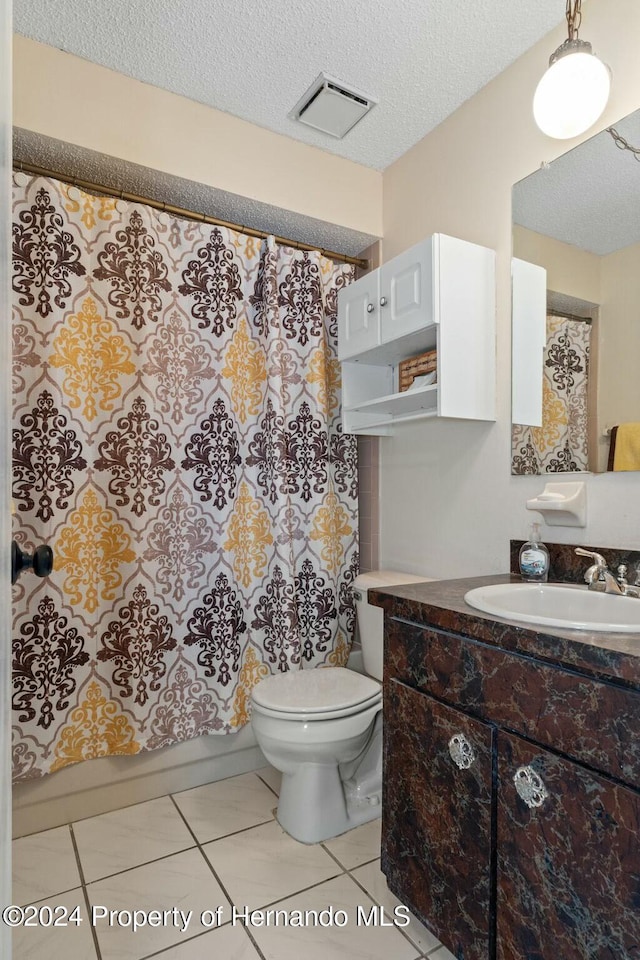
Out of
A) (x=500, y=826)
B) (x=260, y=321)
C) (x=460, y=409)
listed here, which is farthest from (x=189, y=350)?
(x=500, y=826)

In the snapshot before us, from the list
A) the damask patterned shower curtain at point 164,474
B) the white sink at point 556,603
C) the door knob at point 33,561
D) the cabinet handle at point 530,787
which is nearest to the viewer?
the door knob at point 33,561

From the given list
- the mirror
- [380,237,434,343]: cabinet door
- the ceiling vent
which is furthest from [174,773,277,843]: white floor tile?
the ceiling vent

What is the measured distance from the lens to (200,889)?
1.48 meters

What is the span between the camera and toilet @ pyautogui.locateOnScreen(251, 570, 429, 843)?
5.35 ft

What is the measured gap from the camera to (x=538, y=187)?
1629 mm

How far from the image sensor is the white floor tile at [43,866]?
148 centimetres

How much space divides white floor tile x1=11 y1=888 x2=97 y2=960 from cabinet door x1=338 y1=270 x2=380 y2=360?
1879 millimetres

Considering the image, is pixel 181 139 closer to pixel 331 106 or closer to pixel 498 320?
pixel 331 106

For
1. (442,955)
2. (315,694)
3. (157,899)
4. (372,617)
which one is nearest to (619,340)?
(372,617)

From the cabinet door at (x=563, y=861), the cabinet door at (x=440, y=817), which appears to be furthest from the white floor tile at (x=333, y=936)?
the cabinet door at (x=563, y=861)

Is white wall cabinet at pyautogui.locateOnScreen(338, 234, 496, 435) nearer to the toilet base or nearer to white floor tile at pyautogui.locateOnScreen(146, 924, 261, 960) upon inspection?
the toilet base

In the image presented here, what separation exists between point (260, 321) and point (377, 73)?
2.92 feet

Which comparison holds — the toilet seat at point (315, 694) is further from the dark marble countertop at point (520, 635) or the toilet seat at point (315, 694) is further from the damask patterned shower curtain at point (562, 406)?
the damask patterned shower curtain at point (562, 406)

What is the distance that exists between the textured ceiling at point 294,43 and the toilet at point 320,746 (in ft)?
6.53
